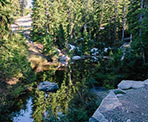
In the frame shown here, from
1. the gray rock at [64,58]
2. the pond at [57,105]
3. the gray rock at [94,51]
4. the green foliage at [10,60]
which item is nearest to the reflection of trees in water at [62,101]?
the pond at [57,105]

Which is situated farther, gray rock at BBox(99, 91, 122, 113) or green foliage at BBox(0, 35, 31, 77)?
green foliage at BBox(0, 35, 31, 77)

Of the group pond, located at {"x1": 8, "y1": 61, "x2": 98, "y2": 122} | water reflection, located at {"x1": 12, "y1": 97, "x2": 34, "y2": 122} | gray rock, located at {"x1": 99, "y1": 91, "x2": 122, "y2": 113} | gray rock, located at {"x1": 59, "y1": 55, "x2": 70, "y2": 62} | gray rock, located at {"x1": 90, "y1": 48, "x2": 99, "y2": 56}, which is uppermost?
gray rock, located at {"x1": 90, "y1": 48, "x2": 99, "y2": 56}

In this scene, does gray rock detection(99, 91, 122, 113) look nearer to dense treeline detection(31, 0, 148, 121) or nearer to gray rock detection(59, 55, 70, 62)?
dense treeline detection(31, 0, 148, 121)

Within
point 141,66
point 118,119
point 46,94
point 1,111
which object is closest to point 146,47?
point 141,66

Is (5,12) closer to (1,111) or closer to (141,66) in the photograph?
(1,111)

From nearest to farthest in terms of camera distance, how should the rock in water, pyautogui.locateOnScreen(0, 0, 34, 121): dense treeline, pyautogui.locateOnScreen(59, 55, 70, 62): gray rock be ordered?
1. pyautogui.locateOnScreen(0, 0, 34, 121): dense treeline
2. the rock in water
3. pyautogui.locateOnScreen(59, 55, 70, 62): gray rock

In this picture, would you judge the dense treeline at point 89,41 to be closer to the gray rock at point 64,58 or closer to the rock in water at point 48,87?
the rock in water at point 48,87

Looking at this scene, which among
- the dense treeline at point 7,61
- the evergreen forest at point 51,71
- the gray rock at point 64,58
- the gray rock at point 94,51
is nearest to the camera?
the evergreen forest at point 51,71

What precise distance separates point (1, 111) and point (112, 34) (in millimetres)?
31890

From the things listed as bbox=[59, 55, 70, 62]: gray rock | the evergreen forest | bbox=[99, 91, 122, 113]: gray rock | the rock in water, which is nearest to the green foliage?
the evergreen forest

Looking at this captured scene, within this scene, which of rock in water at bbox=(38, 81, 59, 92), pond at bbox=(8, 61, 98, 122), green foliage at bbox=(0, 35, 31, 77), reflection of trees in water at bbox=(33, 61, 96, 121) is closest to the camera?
pond at bbox=(8, 61, 98, 122)

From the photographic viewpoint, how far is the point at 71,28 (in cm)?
3678

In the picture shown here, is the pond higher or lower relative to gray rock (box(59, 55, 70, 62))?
lower

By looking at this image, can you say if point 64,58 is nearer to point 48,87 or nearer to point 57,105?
point 48,87
